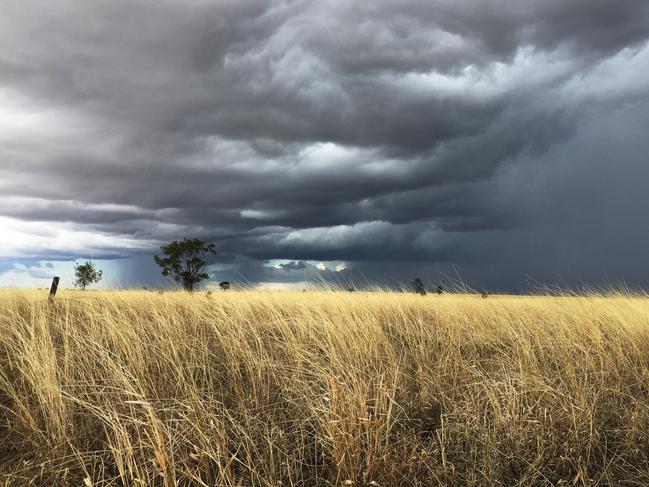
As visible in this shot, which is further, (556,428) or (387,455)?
(556,428)

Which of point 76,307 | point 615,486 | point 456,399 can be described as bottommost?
point 615,486

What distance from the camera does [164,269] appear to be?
4834 centimetres

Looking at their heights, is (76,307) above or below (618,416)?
above

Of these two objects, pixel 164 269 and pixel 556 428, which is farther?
pixel 164 269

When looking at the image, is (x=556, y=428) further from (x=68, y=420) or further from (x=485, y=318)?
(x=485, y=318)

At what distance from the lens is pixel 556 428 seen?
365 cm

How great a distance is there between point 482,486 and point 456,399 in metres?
1.56

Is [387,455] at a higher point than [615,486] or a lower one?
higher

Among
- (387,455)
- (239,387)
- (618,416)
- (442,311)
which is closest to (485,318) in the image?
(442,311)

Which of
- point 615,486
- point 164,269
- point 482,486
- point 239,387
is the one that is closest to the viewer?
point 482,486

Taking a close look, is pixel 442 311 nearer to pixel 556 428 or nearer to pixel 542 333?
pixel 542 333

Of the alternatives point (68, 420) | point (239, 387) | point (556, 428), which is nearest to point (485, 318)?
point (556, 428)

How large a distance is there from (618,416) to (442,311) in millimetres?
5523

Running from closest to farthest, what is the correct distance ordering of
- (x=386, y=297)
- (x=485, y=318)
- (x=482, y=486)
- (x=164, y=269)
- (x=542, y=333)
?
1. (x=482, y=486)
2. (x=542, y=333)
3. (x=485, y=318)
4. (x=386, y=297)
5. (x=164, y=269)
